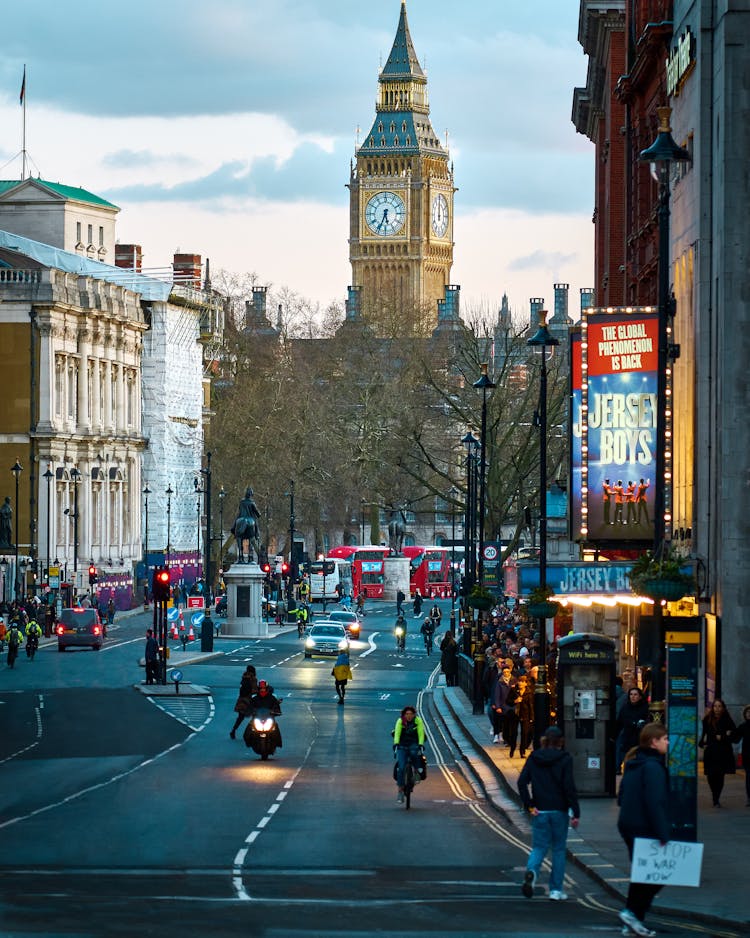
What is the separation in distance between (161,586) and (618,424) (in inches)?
880

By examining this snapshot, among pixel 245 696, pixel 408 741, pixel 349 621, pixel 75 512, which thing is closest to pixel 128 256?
pixel 75 512

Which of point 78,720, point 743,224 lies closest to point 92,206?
point 78,720

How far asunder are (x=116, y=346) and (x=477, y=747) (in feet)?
306

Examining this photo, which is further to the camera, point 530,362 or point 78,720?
point 530,362

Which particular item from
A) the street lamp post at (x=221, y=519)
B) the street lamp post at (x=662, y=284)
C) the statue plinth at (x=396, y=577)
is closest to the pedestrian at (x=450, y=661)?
the street lamp post at (x=662, y=284)

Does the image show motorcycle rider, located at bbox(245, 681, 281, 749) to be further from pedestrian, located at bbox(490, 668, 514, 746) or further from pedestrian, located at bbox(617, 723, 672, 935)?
pedestrian, located at bbox(617, 723, 672, 935)

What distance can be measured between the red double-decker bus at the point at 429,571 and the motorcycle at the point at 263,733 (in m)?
101

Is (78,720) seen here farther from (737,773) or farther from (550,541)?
(550,541)

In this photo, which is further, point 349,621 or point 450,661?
point 349,621

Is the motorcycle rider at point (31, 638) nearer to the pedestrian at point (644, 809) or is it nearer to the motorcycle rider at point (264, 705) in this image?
the motorcycle rider at point (264, 705)

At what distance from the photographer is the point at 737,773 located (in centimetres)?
3334

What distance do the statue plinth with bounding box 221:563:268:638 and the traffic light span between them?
100 feet

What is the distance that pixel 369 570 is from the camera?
140375 millimetres

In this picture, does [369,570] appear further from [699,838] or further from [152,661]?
[699,838]
